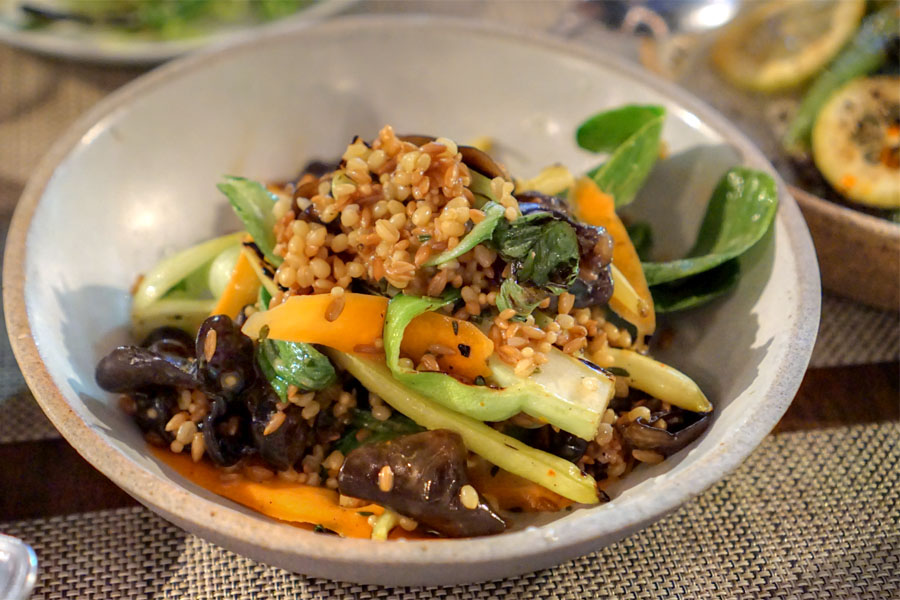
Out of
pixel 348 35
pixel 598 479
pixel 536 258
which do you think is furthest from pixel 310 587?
pixel 348 35

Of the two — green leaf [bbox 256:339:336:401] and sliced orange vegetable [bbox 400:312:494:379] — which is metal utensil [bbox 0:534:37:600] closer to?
green leaf [bbox 256:339:336:401]

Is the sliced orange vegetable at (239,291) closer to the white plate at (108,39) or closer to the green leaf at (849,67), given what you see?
the white plate at (108,39)

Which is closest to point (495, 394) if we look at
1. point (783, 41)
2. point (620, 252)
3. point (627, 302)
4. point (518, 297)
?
point (518, 297)

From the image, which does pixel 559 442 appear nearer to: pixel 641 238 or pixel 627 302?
pixel 627 302

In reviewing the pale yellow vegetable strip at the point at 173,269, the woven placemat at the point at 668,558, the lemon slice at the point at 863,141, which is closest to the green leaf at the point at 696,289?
the woven placemat at the point at 668,558

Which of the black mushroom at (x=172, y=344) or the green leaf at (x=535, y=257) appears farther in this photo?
the black mushroom at (x=172, y=344)

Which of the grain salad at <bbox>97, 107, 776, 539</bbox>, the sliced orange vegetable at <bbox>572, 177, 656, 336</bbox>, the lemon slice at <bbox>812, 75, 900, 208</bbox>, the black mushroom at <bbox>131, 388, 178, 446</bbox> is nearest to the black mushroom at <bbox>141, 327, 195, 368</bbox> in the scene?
the grain salad at <bbox>97, 107, 776, 539</bbox>

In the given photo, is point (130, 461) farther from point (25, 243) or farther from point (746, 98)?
point (746, 98)
